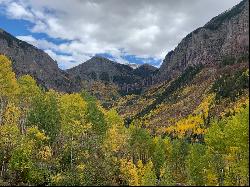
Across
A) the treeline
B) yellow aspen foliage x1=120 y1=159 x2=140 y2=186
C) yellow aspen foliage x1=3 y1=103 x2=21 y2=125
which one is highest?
yellow aspen foliage x1=3 y1=103 x2=21 y2=125

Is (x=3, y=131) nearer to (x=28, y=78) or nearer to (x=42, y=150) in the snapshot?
(x=42, y=150)

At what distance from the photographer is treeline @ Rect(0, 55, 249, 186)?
67.1m

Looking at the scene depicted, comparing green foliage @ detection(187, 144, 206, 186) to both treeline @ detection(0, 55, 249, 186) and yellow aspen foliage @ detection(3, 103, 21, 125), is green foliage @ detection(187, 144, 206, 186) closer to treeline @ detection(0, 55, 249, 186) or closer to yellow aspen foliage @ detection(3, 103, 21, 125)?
treeline @ detection(0, 55, 249, 186)

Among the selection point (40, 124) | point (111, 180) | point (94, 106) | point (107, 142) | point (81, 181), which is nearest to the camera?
point (81, 181)

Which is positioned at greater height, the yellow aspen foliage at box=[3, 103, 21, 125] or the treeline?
the yellow aspen foliage at box=[3, 103, 21, 125]

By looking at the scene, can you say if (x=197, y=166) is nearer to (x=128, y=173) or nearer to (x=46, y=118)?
(x=128, y=173)

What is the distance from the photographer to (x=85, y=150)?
7694cm

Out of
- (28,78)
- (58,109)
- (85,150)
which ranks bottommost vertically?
(85,150)

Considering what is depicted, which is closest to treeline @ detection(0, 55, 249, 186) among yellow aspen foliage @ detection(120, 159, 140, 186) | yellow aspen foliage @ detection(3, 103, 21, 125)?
yellow aspen foliage @ detection(120, 159, 140, 186)

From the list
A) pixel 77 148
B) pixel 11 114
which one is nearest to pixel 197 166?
pixel 77 148

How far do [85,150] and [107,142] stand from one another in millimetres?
10600

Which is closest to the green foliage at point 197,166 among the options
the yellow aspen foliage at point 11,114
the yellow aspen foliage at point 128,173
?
the yellow aspen foliage at point 128,173

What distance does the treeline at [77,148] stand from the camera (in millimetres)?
67062

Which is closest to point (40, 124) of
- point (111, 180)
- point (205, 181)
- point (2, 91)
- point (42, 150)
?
point (42, 150)
